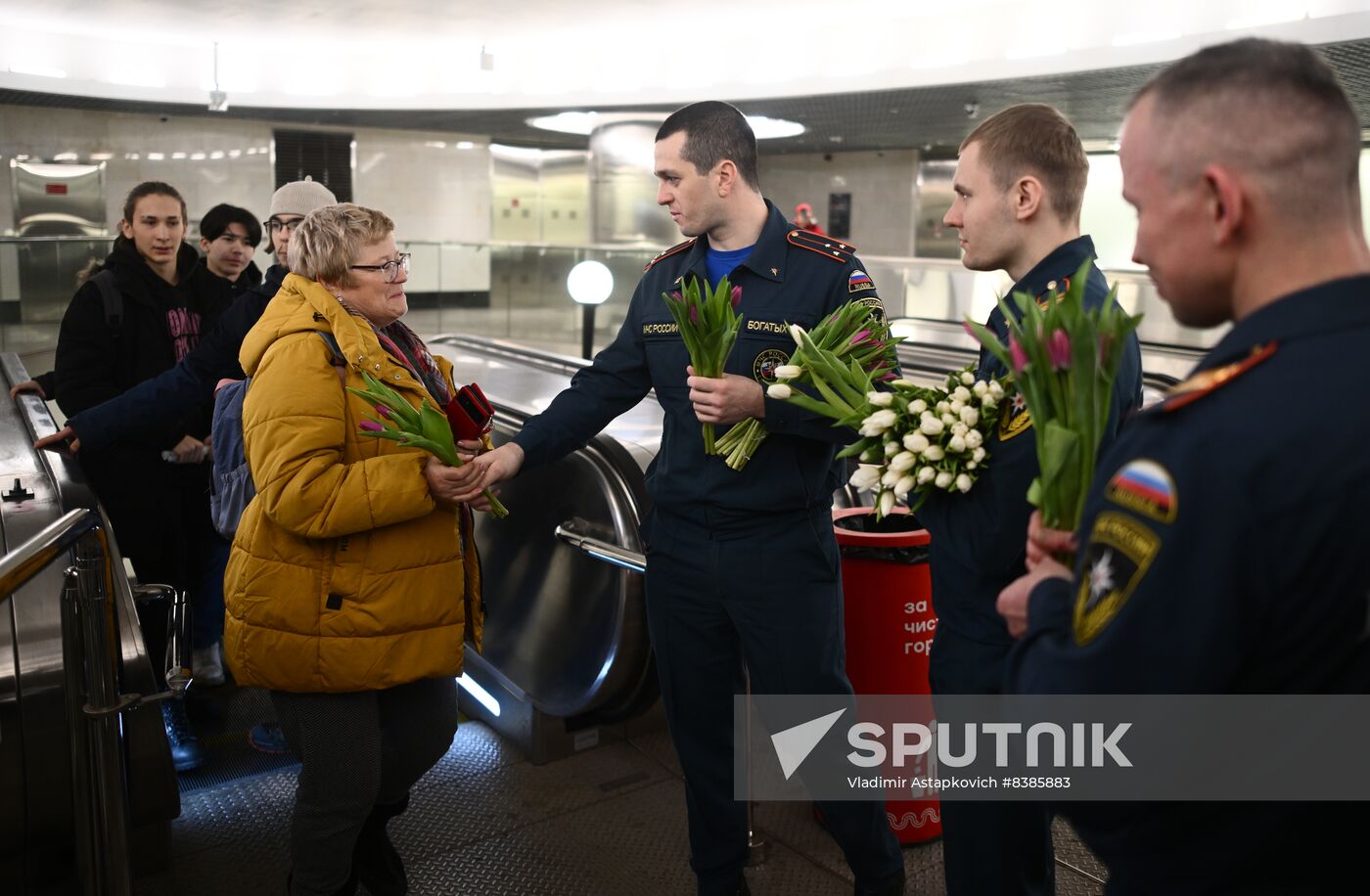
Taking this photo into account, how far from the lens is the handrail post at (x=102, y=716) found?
7.42ft

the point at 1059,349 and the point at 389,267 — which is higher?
the point at 389,267

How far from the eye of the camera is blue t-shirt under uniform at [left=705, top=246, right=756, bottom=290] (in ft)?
8.91

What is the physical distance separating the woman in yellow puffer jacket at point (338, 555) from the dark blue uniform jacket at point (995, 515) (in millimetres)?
1120

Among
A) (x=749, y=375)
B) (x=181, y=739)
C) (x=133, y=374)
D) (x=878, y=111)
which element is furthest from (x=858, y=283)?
(x=878, y=111)

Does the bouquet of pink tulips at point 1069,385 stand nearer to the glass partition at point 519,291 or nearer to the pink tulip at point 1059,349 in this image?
the pink tulip at point 1059,349

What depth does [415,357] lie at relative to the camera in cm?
274

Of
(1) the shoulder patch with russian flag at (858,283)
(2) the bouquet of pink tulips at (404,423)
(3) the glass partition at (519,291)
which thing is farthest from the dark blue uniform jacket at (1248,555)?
(3) the glass partition at (519,291)

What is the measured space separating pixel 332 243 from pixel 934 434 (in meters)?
1.44

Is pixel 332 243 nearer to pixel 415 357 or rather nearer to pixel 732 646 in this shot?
pixel 415 357

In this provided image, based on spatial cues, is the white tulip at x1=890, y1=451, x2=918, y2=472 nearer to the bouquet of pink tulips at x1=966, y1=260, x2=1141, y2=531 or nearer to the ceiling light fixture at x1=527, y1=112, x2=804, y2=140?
the bouquet of pink tulips at x1=966, y1=260, x2=1141, y2=531

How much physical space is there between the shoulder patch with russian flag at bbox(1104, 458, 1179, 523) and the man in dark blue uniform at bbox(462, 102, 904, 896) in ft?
4.35

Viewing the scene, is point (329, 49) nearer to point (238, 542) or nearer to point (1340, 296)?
point (238, 542)

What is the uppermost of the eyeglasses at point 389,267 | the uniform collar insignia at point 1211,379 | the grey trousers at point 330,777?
the eyeglasses at point 389,267

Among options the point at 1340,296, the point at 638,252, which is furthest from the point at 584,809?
the point at 638,252
